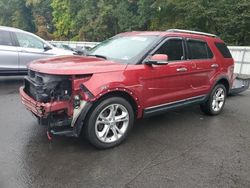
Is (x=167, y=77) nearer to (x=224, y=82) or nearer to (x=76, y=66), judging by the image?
(x=76, y=66)

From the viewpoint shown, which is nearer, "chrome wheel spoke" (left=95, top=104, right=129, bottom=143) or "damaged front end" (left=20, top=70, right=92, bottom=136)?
"damaged front end" (left=20, top=70, right=92, bottom=136)

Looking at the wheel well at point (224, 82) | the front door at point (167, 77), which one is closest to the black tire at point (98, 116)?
the front door at point (167, 77)

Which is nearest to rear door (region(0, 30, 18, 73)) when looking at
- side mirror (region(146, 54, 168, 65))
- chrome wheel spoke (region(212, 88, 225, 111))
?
side mirror (region(146, 54, 168, 65))

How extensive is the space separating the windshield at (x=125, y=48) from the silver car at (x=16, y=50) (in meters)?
3.19

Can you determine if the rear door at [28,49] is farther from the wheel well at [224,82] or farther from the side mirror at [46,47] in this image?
the wheel well at [224,82]

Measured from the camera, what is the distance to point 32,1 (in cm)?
5106

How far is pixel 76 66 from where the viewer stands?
12.5ft

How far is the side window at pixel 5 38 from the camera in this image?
27.0 ft

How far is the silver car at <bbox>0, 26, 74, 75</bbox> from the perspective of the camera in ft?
27.0

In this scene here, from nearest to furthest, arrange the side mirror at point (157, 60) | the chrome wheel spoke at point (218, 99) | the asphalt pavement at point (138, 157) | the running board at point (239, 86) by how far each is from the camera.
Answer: the asphalt pavement at point (138, 157) < the side mirror at point (157, 60) < the chrome wheel spoke at point (218, 99) < the running board at point (239, 86)

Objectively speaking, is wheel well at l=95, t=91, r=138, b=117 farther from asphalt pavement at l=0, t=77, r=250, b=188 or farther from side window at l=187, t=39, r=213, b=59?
side window at l=187, t=39, r=213, b=59

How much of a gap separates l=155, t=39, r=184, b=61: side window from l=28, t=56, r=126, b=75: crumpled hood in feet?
3.03

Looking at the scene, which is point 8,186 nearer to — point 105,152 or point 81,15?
point 105,152

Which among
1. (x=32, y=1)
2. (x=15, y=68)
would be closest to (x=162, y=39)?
(x=15, y=68)
